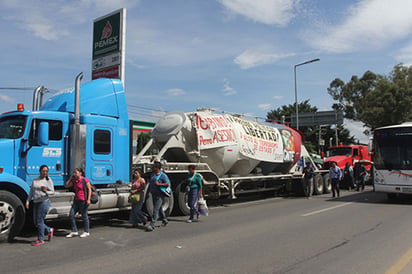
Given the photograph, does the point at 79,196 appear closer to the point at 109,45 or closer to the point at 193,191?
the point at 193,191

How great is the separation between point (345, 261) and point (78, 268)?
4235 mm

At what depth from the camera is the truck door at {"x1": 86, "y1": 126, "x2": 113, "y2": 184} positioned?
877cm

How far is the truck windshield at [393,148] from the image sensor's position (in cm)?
1356

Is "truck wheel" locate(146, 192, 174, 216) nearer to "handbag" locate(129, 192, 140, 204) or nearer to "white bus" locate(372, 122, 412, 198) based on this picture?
"handbag" locate(129, 192, 140, 204)

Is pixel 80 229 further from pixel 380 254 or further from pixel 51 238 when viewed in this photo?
pixel 380 254

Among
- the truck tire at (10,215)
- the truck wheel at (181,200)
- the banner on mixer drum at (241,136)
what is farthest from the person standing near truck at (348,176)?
the truck tire at (10,215)

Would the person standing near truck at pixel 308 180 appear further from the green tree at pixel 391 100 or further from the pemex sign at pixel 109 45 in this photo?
the green tree at pixel 391 100

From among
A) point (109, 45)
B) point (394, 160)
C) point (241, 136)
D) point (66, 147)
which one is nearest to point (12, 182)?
point (66, 147)

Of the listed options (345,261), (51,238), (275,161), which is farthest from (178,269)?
(275,161)

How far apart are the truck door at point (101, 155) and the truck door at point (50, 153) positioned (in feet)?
2.32

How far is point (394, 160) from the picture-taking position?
13.8 meters

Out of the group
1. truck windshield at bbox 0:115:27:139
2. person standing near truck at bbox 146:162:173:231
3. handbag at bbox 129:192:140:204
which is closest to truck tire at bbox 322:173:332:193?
person standing near truck at bbox 146:162:173:231

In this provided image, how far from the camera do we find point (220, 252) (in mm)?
6387

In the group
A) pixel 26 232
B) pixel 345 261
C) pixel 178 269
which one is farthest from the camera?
pixel 26 232
